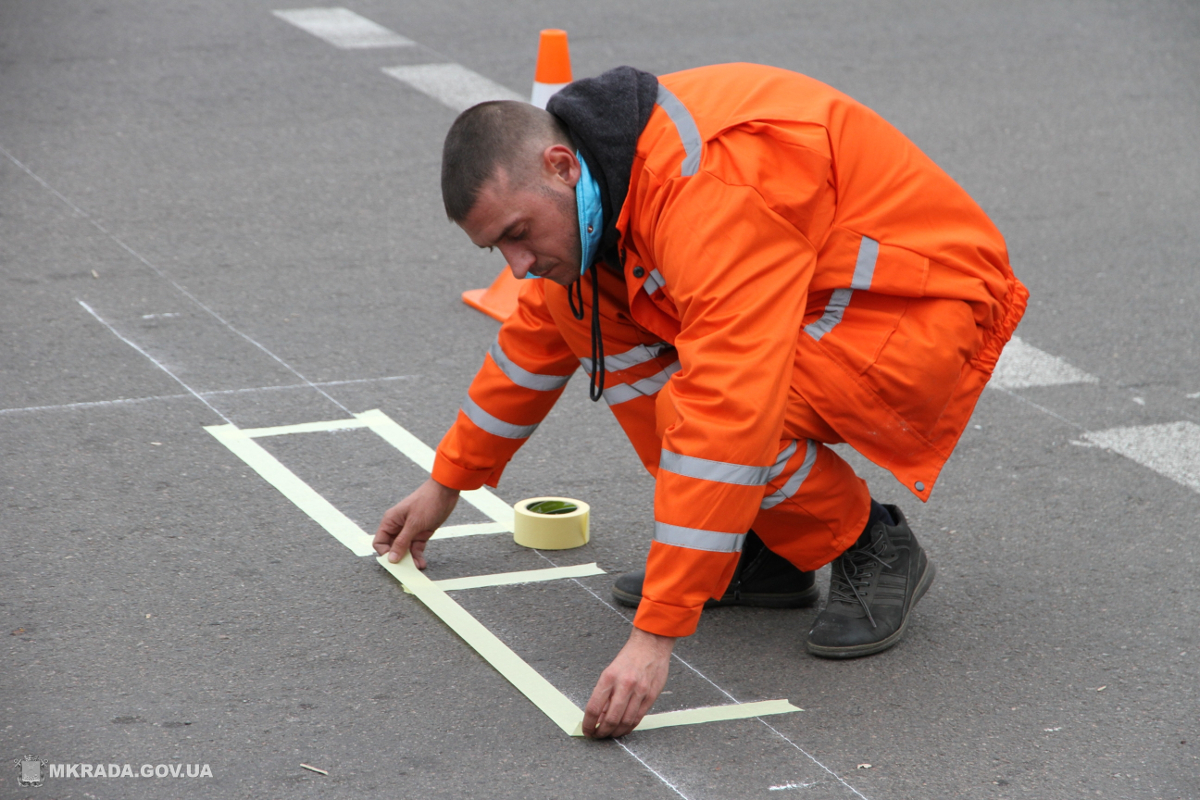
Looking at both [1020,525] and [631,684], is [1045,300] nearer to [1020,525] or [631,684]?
[1020,525]

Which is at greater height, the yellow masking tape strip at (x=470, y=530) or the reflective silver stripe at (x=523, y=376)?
the reflective silver stripe at (x=523, y=376)

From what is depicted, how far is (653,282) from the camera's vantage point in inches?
115

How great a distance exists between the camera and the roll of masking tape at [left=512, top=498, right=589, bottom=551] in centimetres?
373

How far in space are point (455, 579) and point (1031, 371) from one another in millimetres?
2488

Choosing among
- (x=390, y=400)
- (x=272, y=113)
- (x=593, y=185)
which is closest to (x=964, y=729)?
(x=593, y=185)

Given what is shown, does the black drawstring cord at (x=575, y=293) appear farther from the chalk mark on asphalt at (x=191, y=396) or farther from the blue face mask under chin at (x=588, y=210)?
the chalk mark on asphalt at (x=191, y=396)

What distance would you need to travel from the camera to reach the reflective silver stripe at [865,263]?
115 inches

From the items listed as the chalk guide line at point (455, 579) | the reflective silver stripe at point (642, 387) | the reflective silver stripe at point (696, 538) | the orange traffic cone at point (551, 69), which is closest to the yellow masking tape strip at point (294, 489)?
the chalk guide line at point (455, 579)

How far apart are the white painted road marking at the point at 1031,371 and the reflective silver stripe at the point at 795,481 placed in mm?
2097

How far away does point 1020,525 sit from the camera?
13.1 feet

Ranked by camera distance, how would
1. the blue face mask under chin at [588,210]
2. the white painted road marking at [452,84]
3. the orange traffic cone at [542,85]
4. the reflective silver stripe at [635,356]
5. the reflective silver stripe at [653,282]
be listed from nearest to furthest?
the blue face mask under chin at [588,210], the reflective silver stripe at [653,282], the reflective silver stripe at [635,356], the orange traffic cone at [542,85], the white painted road marking at [452,84]

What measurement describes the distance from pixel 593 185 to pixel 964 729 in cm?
137

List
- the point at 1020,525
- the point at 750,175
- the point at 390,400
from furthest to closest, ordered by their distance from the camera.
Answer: the point at 390,400 → the point at 1020,525 → the point at 750,175

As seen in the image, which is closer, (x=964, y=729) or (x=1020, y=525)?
(x=964, y=729)
